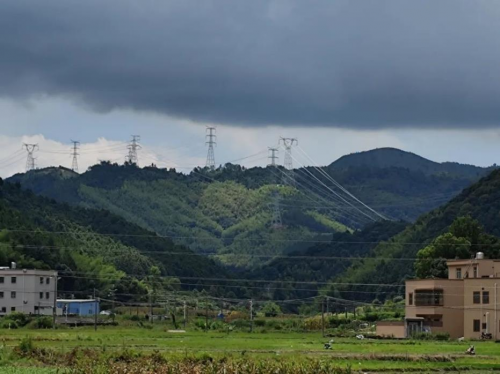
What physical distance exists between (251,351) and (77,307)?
61213 millimetres

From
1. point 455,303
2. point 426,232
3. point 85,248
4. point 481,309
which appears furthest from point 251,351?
point 426,232

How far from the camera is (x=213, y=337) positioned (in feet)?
252

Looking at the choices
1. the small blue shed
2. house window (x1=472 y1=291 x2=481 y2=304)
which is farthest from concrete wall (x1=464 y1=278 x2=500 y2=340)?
the small blue shed

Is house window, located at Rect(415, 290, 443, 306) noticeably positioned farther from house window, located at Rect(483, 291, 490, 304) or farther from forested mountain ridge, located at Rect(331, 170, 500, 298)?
forested mountain ridge, located at Rect(331, 170, 500, 298)

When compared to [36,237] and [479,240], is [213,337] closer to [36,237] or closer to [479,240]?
[479,240]

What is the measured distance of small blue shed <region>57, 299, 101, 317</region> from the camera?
11275cm

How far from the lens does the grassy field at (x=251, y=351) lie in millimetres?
47469

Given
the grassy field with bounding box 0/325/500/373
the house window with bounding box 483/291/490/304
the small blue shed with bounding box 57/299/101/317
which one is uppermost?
the house window with bounding box 483/291/490/304

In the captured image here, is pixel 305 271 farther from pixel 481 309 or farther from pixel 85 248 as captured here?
pixel 481 309

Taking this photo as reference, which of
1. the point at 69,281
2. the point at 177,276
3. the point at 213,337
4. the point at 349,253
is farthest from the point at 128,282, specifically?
the point at 349,253

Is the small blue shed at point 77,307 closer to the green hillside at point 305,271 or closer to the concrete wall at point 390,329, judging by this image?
the concrete wall at point 390,329

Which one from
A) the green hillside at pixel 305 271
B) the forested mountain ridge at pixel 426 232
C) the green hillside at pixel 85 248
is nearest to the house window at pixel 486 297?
the forested mountain ridge at pixel 426 232

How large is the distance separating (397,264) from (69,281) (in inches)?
1736

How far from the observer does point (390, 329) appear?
86750 millimetres
